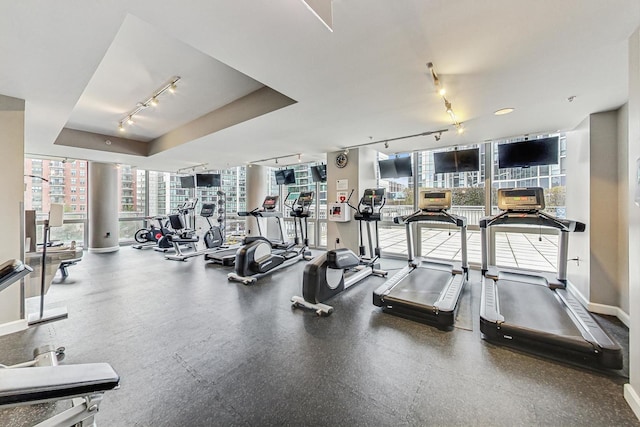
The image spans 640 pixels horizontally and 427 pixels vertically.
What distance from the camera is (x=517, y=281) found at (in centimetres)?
378

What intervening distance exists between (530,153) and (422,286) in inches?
123

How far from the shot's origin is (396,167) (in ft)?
18.9

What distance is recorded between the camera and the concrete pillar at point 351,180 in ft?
19.5

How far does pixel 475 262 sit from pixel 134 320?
6116 mm

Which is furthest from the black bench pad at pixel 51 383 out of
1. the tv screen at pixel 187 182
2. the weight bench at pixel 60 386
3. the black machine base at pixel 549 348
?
the tv screen at pixel 187 182

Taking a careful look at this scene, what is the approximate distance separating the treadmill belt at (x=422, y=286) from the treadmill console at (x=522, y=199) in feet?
4.66

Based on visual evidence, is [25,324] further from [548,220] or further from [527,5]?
[548,220]

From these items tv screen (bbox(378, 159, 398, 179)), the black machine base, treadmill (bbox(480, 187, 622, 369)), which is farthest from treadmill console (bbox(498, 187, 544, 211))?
tv screen (bbox(378, 159, 398, 179))

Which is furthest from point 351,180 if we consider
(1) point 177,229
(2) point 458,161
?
(1) point 177,229

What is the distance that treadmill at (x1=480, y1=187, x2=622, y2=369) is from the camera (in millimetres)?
2199

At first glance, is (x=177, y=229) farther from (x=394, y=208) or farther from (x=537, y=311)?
(x=537, y=311)

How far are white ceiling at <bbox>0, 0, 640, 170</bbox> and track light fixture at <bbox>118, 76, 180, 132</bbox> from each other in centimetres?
10

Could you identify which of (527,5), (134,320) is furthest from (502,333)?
(134,320)

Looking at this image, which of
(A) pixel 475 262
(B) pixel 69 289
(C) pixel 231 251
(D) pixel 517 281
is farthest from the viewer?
(C) pixel 231 251
